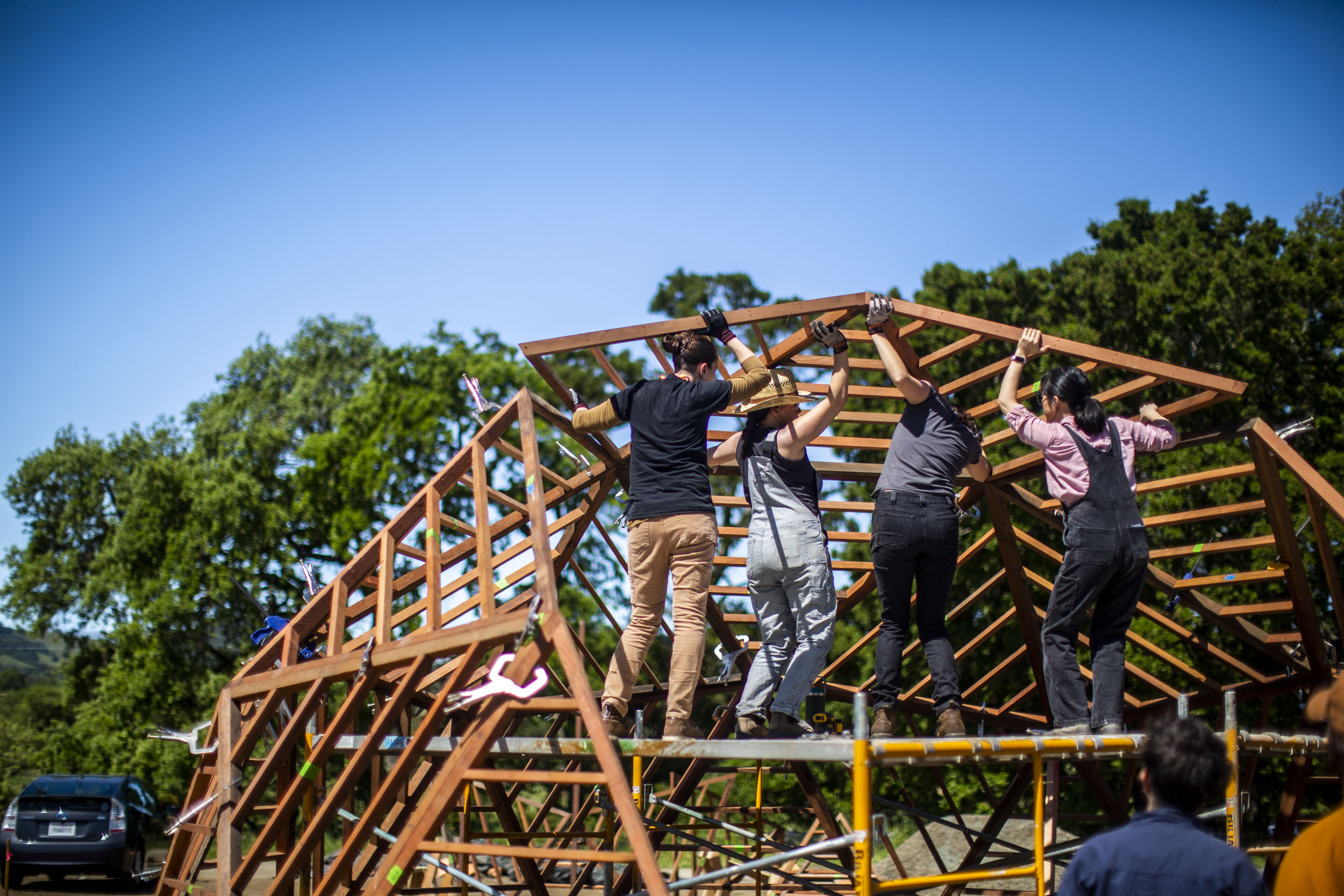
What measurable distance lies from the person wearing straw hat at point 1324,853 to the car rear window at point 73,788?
1291 centimetres

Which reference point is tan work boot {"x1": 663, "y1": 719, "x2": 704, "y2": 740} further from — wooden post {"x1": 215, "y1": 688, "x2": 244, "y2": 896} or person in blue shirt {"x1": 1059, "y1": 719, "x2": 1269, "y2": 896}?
wooden post {"x1": 215, "y1": 688, "x2": 244, "y2": 896}

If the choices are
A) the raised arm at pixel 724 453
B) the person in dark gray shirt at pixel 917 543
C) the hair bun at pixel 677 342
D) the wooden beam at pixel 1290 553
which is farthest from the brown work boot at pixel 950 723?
the wooden beam at pixel 1290 553

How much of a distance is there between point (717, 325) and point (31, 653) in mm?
34582

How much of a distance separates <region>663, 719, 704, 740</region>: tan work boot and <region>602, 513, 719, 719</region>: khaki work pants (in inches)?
1.5

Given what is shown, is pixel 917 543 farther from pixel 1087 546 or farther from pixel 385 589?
pixel 385 589

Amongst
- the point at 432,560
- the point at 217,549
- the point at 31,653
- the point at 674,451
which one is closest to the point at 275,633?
the point at 432,560

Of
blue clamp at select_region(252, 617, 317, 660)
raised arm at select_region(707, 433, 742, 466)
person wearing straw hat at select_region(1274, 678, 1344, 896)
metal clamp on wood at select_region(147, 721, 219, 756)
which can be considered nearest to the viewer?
person wearing straw hat at select_region(1274, 678, 1344, 896)

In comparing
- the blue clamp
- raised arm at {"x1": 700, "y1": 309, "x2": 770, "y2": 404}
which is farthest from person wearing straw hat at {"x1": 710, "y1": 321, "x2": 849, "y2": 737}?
the blue clamp

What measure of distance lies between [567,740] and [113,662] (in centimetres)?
2600

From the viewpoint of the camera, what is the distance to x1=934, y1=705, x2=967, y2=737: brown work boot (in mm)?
4668

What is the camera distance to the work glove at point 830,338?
5.05m

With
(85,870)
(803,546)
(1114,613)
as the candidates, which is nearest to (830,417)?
(803,546)

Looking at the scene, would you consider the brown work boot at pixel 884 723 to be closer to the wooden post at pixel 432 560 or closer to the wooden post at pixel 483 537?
the wooden post at pixel 483 537

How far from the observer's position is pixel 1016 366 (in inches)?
216
